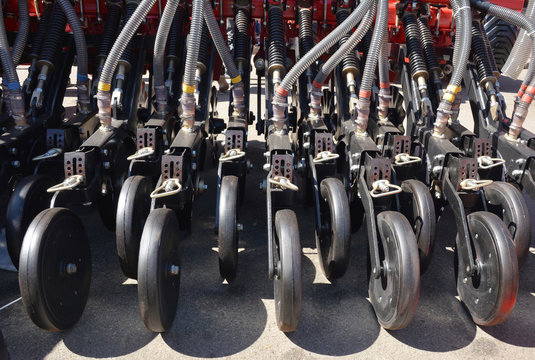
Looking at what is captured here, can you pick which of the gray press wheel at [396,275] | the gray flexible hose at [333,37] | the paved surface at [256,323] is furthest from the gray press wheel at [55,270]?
the gray press wheel at [396,275]

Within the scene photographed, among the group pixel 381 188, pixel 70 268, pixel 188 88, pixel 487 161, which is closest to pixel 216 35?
pixel 188 88

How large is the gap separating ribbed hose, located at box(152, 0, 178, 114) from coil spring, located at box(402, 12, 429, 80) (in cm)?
183

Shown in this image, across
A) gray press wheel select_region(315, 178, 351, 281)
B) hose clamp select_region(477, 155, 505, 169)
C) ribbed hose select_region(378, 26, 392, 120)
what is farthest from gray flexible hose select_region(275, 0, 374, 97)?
hose clamp select_region(477, 155, 505, 169)

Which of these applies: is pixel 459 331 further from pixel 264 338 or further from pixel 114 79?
pixel 114 79

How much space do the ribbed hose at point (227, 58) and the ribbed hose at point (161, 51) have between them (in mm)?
194

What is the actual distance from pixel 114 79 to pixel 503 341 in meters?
3.01

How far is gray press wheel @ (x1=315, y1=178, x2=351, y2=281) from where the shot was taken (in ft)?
8.20

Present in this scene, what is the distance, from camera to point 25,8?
323 cm

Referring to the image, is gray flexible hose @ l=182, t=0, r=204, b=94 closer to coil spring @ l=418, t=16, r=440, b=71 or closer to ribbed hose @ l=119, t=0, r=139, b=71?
ribbed hose @ l=119, t=0, r=139, b=71

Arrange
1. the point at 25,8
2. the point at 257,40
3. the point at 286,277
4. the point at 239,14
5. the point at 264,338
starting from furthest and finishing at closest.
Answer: the point at 257,40 → the point at 239,14 → the point at 25,8 → the point at 264,338 → the point at 286,277

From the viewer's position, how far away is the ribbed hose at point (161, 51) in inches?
100

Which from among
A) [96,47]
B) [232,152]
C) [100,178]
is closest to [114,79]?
[96,47]

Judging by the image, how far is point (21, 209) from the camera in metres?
2.51

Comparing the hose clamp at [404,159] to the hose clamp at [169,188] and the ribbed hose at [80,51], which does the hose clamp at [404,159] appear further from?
the ribbed hose at [80,51]
